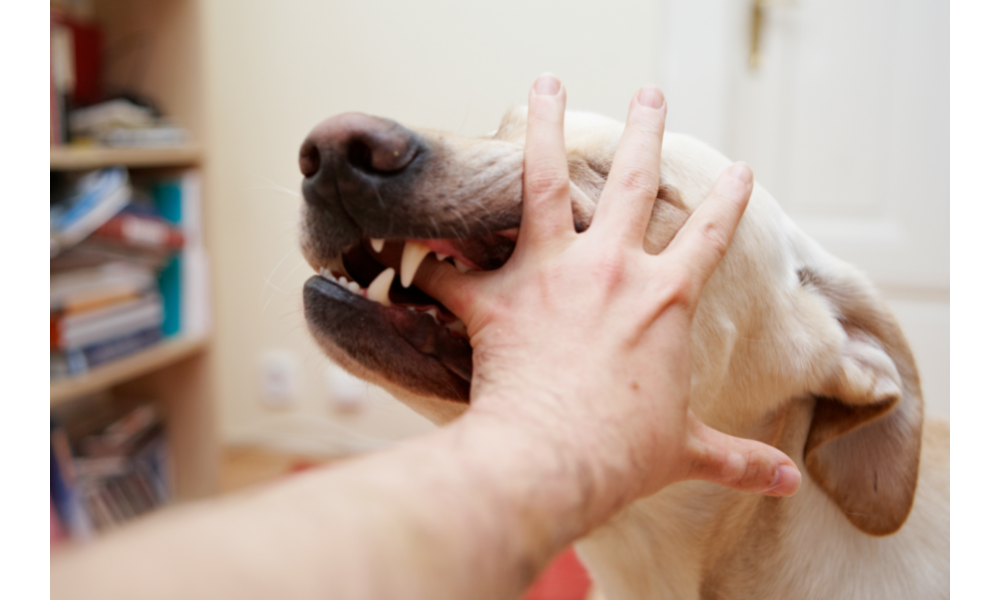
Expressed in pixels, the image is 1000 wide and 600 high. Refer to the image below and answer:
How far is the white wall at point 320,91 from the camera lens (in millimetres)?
2240

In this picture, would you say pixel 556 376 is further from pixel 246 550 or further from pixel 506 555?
pixel 246 550

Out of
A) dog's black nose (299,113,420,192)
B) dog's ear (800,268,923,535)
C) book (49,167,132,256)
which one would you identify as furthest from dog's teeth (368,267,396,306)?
book (49,167,132,256)

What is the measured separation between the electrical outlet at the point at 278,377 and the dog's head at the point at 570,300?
203 cm

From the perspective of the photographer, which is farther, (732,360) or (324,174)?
(732,360)

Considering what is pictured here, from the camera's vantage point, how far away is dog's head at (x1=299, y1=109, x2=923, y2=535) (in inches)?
28.1

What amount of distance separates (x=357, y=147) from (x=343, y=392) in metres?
2.12

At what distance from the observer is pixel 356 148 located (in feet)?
2.26

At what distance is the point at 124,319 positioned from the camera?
206cm

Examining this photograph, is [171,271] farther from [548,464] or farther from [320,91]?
[548,464]

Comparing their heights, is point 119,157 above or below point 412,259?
above

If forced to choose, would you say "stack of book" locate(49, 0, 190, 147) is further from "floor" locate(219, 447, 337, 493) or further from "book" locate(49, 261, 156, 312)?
"floor" locate(219, 447, 337, 493)

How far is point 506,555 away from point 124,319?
2.00 metres

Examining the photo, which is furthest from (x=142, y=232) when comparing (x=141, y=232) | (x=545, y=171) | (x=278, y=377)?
(x=545, y=171)

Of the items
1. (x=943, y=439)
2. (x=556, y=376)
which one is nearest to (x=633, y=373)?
(x=556, y=376)
